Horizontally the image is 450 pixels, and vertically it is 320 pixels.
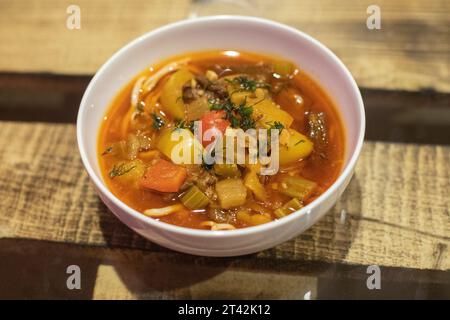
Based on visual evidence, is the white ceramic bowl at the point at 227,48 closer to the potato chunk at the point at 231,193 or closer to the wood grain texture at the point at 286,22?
the potato chunk at the point at 231,193

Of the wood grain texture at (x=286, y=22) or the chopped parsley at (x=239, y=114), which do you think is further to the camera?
the wood grain texture at (x=286, y=22)

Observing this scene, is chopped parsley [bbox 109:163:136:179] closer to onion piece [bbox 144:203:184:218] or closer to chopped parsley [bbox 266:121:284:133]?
onion piece [bbox 144:203:184:218]

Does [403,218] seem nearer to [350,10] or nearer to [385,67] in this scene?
[385,67]

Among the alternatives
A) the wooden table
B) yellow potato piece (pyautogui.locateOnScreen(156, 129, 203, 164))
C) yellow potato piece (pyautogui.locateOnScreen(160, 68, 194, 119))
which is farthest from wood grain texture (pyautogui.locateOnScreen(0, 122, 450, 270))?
yellow potato piece (pyautogui.locateOnScreen(160, 68, 194, 119))

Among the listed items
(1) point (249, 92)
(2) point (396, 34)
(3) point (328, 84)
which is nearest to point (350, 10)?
(2) point (396, 34)

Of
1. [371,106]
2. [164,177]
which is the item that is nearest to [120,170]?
[164,177]

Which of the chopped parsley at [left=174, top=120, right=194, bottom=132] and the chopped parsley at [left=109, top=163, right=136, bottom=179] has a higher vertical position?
the chopped parsley at [left=174, top=120, right=194, bottom=132]

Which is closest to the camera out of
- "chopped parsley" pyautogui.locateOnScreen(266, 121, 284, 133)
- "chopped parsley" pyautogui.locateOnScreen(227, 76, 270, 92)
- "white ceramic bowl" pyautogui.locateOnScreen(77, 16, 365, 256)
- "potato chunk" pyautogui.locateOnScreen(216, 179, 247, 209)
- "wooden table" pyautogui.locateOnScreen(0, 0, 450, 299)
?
"white ceramic bowl" pyautogui.locateOnScreen(77, 16, 365, 256)

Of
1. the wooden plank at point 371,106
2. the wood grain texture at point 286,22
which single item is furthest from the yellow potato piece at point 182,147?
the wood grain texture at point 286,22
